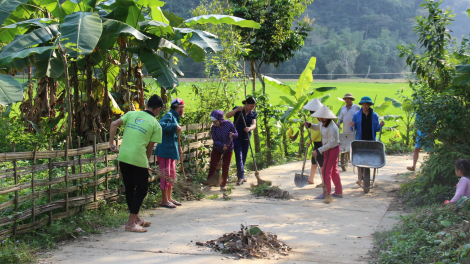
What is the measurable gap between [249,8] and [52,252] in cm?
940

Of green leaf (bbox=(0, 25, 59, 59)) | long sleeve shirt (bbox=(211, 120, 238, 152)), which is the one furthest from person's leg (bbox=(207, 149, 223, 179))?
green leaf (bbox=(0, 25, 59, 59))

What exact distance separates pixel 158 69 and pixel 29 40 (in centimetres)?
199

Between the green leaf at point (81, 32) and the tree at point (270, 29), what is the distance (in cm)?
616

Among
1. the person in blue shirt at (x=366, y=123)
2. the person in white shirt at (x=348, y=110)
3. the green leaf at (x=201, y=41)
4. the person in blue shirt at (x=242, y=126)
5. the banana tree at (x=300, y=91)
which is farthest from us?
the banana tree at (x=300, y=91)

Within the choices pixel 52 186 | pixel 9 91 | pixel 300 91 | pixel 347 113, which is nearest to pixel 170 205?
pixel 52 186

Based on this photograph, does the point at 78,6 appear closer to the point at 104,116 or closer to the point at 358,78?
the point at 104,116

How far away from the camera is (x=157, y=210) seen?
6.32m

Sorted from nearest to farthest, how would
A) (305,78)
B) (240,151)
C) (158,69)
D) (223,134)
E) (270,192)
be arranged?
(158,69), (270,192), (223,134), (240,151), (305,78)

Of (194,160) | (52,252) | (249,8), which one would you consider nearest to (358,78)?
(249,8)

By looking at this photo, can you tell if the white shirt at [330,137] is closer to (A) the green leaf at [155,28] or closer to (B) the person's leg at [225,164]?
(B) the person's leg at [225,164]

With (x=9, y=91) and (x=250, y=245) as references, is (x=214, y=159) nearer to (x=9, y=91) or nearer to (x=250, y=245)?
(x=250, y=245)

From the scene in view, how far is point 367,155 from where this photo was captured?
25.7 ft

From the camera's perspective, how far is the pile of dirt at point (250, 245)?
4438 millimetres

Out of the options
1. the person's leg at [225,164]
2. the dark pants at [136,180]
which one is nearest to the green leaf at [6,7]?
the dark pants at [136,180]
